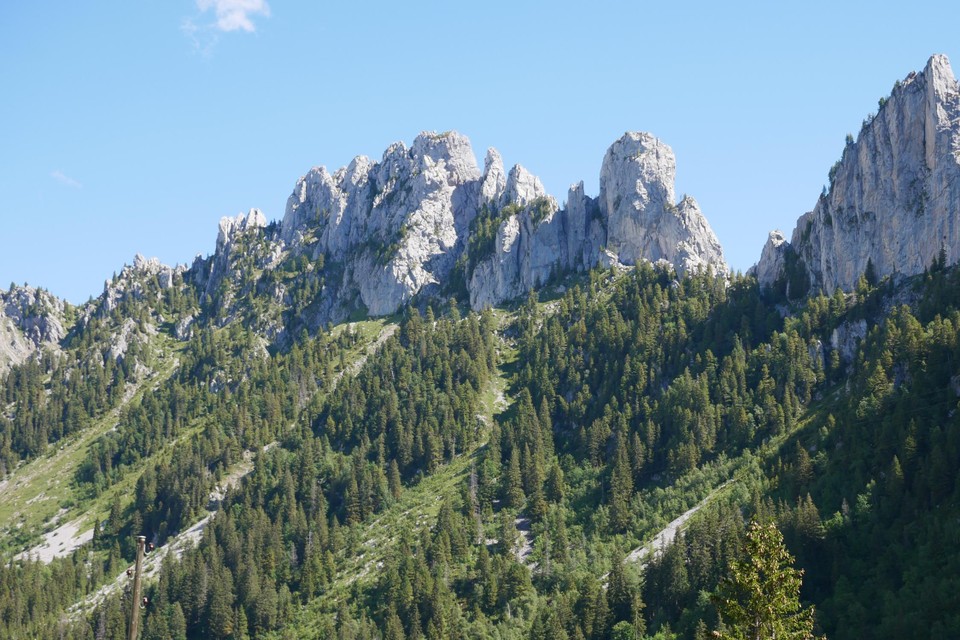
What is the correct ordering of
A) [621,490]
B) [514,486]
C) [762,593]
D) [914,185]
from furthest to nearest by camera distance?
[914,185] < [514,486] < [621,490] < [762,593]

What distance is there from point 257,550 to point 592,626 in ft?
274

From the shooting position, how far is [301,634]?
16562 cm

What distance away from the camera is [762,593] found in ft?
176

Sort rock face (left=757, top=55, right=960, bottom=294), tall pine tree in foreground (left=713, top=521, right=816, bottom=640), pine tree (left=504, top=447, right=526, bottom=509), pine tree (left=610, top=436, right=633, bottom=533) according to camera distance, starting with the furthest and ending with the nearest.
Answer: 1. pine tree (left=504, top=447, right=526, bottom=509)
2. rock face (left=757, top=55, right=960, bottom=294)
3. pine tree (left=610, top=436, right=633, bottom=533)
4. tall pine tree in foreground (left=713, top=521, right=816, bottom=640)

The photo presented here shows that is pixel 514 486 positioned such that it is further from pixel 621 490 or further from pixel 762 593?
pixel 762 593

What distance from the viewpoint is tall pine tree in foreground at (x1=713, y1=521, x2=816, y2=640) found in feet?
175

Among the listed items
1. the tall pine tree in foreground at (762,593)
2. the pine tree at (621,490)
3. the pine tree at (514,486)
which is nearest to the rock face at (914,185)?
the pine tree at (621,490)

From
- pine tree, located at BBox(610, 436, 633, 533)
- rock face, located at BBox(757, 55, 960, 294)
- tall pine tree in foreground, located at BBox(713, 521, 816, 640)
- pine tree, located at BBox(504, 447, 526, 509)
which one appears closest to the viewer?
tall pine tree in foreground, located at BBox(713, 521, 816, 640)

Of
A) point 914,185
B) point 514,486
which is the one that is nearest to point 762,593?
point 514,486

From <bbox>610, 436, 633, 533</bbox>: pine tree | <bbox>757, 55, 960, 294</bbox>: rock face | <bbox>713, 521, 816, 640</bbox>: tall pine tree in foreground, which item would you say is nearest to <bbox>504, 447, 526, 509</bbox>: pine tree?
<bbox>610, 436, 633, 533</bbox>: pine tree

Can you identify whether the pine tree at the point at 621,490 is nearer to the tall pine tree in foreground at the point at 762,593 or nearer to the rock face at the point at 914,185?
the rock face at the point at 914,185

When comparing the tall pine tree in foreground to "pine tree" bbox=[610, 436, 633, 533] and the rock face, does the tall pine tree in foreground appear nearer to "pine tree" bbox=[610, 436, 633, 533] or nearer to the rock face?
"pine tree" bbox=[610, 436, 633, 533]

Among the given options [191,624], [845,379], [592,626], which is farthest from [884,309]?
[191,624]

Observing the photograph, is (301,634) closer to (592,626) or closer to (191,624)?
(191,624)
